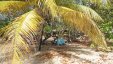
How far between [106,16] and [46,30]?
3.84m

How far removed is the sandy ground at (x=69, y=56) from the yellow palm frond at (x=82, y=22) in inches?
27.4

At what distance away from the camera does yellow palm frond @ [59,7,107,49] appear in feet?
30.7

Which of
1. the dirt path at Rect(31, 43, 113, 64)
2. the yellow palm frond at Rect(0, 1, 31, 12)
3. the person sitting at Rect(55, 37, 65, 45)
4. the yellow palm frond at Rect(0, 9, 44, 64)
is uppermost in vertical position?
A: the yellow palm frond at Rect(0, 1, 31, 12)

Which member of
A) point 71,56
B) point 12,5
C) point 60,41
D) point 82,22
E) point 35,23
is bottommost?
point 71,56

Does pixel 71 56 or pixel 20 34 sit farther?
pixel 71 56

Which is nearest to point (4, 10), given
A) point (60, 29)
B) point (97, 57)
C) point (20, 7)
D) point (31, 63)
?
point (20, 7)

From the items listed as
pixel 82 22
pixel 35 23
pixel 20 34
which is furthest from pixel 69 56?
pixel 20 34

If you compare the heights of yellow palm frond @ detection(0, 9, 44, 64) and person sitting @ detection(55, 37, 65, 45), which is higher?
yellow palm frond @ detection(0, 9, 44, 64)

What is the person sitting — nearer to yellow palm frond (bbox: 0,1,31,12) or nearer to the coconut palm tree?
the coconut palm tree

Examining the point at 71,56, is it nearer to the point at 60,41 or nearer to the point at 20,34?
the point at 60,41

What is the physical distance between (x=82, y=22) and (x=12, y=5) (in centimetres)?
247

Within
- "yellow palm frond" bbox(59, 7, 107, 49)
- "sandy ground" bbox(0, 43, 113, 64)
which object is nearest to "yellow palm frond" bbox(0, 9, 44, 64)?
"yellow palm frond" bbox(59, 7, 107, 49)

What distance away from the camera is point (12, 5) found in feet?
32.5

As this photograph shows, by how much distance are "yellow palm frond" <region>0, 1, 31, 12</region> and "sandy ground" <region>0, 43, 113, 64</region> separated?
5.55 feet
